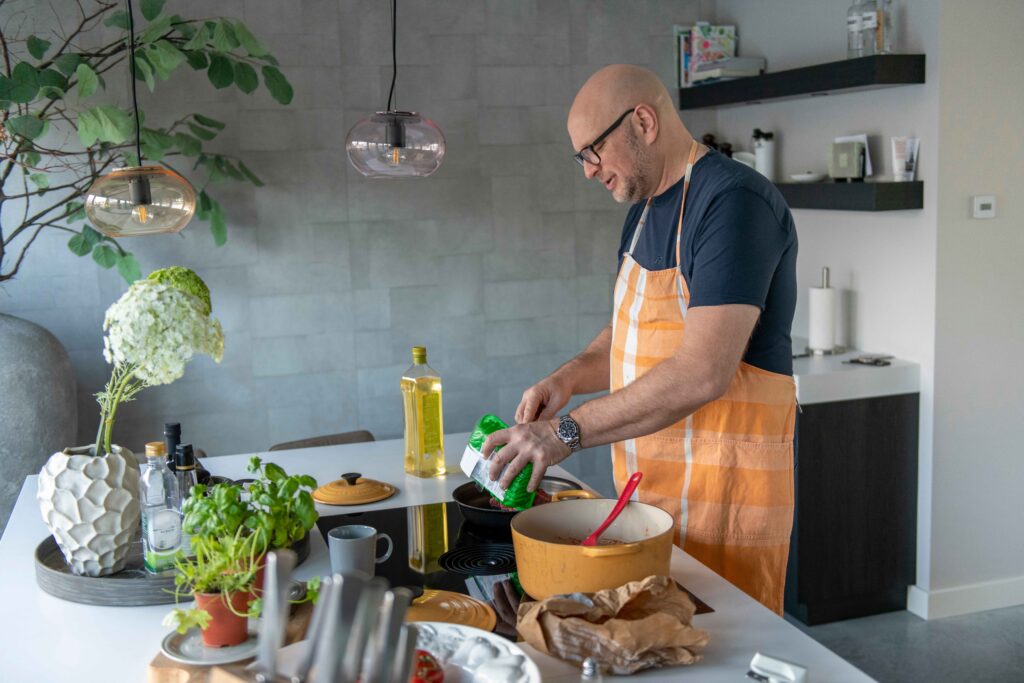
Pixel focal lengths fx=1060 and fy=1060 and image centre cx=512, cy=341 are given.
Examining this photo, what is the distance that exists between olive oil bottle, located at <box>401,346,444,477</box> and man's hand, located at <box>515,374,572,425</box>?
0.24 meters

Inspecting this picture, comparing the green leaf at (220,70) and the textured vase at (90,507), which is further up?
the green leaf at (220,70)

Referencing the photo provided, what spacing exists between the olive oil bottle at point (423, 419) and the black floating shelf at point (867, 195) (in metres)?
1.89

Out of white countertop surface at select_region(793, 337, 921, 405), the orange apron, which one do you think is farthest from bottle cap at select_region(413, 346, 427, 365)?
white countertop surface at select_region(793, 337, 921, 405)

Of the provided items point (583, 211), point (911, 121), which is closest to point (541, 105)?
point (583, 211)

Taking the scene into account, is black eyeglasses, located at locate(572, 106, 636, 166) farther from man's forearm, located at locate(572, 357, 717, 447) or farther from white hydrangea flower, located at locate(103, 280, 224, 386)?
white hydrangea flower, located at locate(103, 280, 224, 386)

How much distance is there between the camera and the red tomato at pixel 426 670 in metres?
Result: 1.34

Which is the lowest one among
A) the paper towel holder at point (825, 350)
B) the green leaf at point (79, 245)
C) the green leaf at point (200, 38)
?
the paper towel holder at point (825, 350)

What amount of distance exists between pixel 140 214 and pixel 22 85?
1333mm

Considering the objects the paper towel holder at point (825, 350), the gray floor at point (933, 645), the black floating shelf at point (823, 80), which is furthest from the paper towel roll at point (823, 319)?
the gray floor at point (933, 645)

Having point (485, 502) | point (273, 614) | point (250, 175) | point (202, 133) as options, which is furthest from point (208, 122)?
point (273, 614)

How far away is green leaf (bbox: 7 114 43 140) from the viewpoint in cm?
320

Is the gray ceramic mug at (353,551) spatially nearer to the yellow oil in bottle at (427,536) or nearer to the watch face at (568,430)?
the yellow oil in bottle at (427,536)

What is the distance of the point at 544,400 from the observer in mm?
2365

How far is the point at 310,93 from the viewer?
430 centimetres
